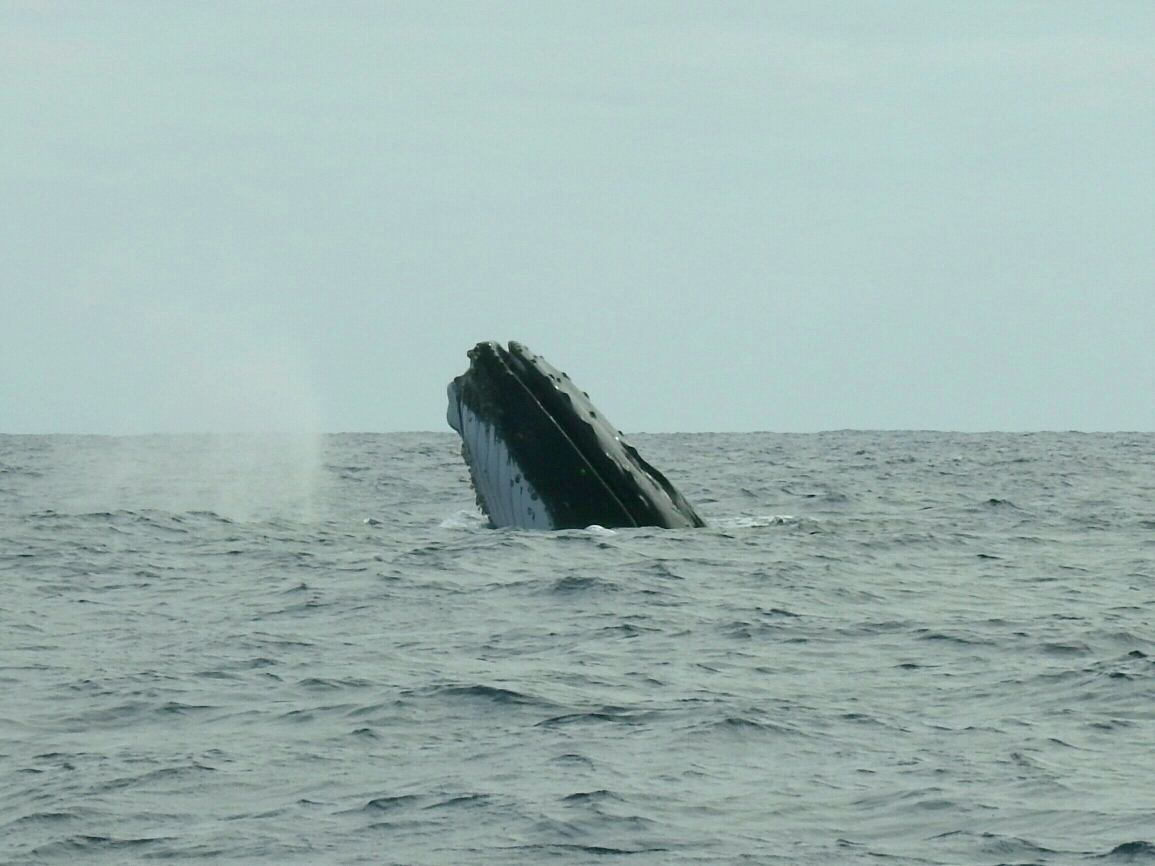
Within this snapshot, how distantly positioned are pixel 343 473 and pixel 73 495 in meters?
9.90

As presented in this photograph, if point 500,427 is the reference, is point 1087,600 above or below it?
below

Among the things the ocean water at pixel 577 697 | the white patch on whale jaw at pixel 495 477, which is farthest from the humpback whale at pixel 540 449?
the ocean water at pixel 577 697

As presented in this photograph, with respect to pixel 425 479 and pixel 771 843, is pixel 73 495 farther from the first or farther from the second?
pixel 771 843

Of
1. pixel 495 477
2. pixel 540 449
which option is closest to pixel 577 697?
pixel 540 449

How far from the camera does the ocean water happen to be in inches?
301

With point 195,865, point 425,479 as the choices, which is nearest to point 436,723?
point 195,865

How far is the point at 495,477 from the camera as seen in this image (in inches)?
642

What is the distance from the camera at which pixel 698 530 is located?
19.0m

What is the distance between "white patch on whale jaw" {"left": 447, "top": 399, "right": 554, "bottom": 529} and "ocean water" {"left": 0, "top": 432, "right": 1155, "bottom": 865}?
10.6 inches

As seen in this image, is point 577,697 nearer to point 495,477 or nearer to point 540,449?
point 540,449

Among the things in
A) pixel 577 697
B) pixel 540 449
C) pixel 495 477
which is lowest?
pixel 577 697

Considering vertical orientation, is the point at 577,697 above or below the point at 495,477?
below

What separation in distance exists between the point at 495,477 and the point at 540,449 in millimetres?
912

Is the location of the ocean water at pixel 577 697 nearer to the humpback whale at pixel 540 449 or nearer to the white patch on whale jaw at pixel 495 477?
the white patch on whale jaw at pixel 495 477
